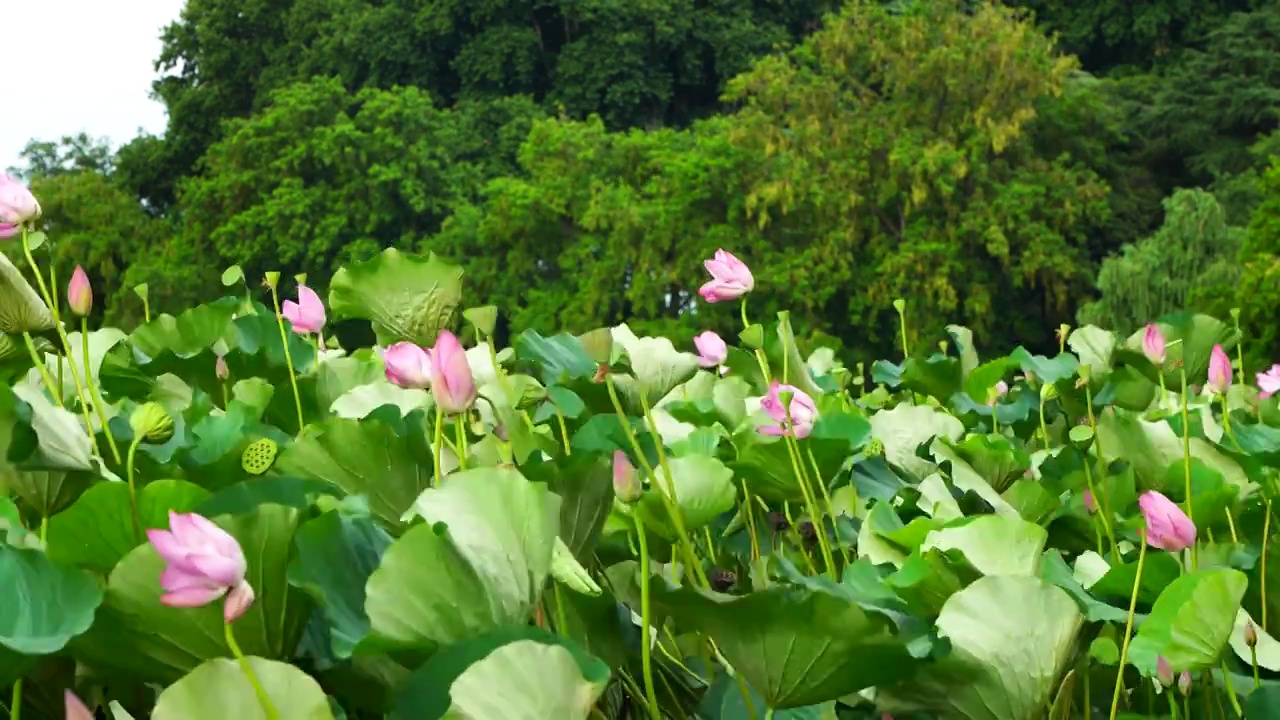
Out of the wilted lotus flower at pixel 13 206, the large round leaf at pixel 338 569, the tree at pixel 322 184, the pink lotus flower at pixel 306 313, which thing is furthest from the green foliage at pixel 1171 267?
the large round leaf at pixel 338 569

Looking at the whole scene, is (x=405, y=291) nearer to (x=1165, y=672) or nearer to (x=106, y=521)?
(x=106, y=521)

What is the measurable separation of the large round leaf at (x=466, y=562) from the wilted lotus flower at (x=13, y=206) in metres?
0.53

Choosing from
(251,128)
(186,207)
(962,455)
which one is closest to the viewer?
(962,455)

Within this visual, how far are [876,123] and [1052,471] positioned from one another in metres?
19.3

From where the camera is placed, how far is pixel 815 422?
1.23 m

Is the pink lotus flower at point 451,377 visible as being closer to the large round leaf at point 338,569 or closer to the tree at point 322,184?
the large round leaf at point 338,569

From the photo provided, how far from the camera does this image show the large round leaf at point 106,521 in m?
0.71

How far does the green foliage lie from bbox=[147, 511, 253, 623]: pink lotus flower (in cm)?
1838

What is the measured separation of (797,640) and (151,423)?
1.48 ft

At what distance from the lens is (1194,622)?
28.1 inches

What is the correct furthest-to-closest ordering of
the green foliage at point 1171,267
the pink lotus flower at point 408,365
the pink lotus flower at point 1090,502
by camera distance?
the green foliage at point 1171,267 → the pink lotus flower at point 1090,502 → the pink lotus flower at point 408,365

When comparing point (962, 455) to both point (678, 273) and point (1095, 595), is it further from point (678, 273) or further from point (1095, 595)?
point (678, 273)

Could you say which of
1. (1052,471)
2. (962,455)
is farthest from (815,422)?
(1052,471)

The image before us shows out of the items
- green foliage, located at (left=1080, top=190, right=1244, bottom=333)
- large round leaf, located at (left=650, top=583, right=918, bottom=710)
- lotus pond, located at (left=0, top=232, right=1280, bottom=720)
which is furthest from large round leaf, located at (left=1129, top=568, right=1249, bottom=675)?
green foliage, located at (left=1080, top=190, right=1244, bottom=333)
